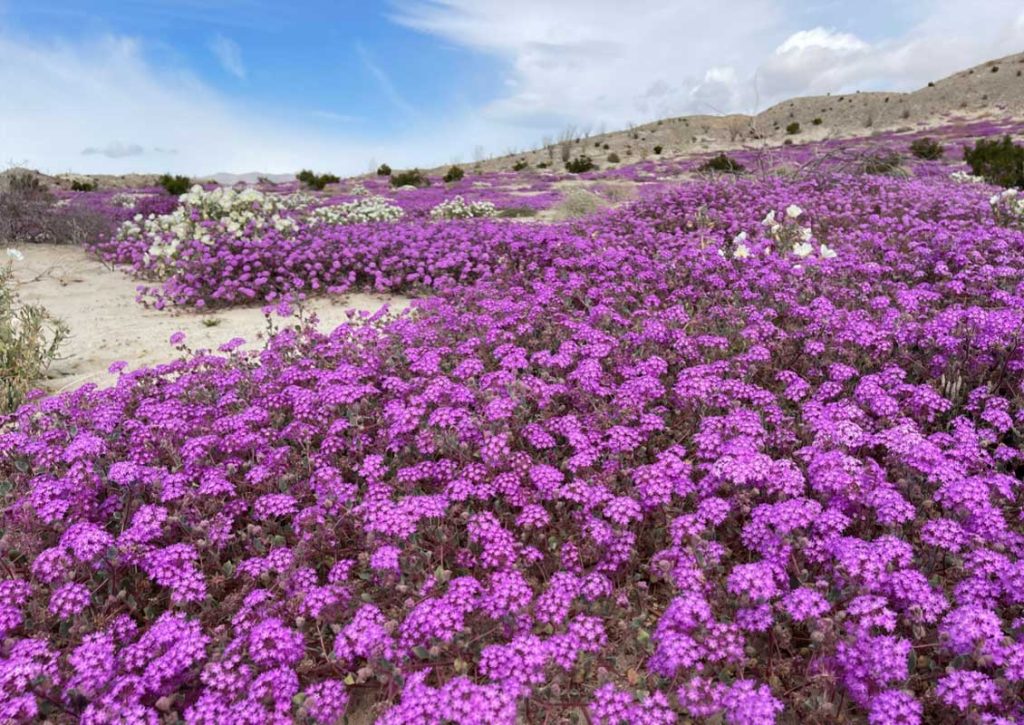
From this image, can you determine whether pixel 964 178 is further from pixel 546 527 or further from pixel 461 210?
pixel 546 527

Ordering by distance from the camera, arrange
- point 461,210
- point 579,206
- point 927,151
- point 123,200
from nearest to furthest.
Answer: point 579,206
point 461,210
point 123,200
point 927,151

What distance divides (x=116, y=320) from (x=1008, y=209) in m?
14.2

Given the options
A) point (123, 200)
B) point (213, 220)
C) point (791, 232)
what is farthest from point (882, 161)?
point (123, 200)

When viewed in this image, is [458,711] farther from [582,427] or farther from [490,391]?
[490,391]

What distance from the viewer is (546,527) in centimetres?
384

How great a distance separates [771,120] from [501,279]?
72.0 m

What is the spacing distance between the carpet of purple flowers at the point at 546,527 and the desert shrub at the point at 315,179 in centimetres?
2901

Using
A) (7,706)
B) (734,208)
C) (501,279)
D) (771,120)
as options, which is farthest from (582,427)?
(771,120)

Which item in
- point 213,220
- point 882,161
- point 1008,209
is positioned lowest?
point 1008,209

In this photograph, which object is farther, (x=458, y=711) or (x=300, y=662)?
(x=300, y=662)

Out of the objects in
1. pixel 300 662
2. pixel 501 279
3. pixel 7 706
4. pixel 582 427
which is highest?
pixel 501 279

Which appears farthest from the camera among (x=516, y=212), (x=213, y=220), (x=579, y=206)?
(x=516, y=212)

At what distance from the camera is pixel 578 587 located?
3053mm

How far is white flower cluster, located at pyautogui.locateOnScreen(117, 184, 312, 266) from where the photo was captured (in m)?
12.5
